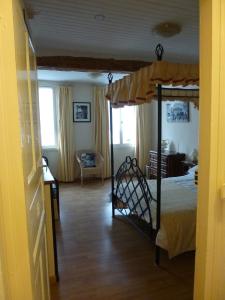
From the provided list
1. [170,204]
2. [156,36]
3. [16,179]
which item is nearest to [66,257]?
[170,204]

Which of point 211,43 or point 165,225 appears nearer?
point 211,43

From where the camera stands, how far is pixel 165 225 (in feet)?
8.05

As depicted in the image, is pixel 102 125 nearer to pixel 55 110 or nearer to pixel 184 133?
pixel 55 110

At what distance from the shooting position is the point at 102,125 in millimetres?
6172

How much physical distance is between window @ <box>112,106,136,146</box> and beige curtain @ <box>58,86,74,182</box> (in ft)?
4.12

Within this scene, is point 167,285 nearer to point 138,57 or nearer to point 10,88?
point 10,88

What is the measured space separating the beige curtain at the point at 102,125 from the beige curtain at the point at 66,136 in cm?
64

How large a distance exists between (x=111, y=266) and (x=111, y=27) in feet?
8.33

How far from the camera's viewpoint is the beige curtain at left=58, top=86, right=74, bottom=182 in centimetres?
573

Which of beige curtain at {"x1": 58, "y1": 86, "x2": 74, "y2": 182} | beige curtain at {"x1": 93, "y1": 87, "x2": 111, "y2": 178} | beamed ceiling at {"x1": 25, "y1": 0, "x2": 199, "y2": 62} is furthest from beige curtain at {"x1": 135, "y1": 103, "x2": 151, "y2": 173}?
beamed ceiling at {"x1": 25, "y1": 0, "x2": 199, "y2": 62}

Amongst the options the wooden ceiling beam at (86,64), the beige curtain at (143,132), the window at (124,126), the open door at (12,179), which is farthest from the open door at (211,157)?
the window at (124,126)

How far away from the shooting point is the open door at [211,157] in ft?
3.41

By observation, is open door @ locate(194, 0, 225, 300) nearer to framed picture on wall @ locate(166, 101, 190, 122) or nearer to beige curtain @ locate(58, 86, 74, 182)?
framed picture on wall @ locate(166, 101, 190, 122)

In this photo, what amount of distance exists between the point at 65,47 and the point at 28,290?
293cm
